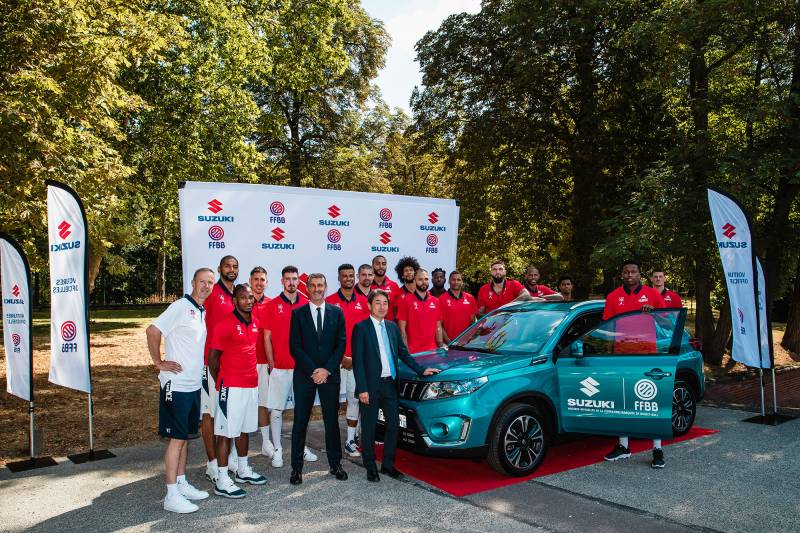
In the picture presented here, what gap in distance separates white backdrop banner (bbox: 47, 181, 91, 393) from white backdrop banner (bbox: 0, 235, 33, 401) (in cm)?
49

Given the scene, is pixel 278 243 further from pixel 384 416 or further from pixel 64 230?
pixel 384 416

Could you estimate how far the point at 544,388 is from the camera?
6.43 m

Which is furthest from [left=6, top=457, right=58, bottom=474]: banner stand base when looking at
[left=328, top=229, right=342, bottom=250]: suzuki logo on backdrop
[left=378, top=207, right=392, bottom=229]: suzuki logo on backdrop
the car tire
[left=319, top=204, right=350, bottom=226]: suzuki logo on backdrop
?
[left=378, top=207, right=392, bottom=229]: suzuki logo on backdrop

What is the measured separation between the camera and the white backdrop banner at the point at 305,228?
8484 millimetres

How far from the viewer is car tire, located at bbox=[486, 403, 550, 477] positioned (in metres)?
6.07

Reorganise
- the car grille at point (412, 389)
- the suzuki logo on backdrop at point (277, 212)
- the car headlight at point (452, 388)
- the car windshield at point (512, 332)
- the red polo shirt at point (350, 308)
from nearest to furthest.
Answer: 1. the car headlight at point (452, 388)
2. the car grille at point (412, 389)
3. the car windshield at point (512, 332)
4. the red polo shirt at point (350, 308)
5. the suzuki logo on backdrop at point (277, 212)

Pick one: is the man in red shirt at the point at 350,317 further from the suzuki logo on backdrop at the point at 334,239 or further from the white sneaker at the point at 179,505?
the white sneaker at the point at 179,505

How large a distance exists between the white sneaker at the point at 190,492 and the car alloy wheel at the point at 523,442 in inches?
115

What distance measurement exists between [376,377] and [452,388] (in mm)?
765

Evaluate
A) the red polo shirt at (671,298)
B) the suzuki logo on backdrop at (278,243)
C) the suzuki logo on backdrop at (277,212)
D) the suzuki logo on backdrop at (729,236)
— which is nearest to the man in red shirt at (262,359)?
the suzuki logo on backdrop at (278,243)

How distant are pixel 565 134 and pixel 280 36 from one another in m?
10.6

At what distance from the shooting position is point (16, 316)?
748 cm

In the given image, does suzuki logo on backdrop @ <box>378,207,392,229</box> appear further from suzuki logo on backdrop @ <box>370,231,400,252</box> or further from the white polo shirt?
the white polo shirt

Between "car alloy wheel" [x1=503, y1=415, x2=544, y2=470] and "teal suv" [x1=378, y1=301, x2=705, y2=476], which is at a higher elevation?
"teal suv" [x1=378, y1=301, x2=705, y2=476]
